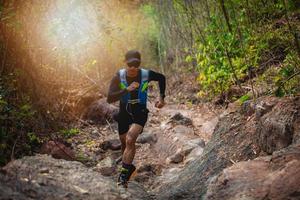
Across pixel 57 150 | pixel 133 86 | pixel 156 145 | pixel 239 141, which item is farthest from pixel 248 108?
pixel 57 150

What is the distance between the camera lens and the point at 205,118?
9.17 m

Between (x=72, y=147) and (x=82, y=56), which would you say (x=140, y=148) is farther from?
(x=82, y=56)

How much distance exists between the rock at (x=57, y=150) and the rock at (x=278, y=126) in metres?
3.37

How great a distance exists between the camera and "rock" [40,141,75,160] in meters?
6.58

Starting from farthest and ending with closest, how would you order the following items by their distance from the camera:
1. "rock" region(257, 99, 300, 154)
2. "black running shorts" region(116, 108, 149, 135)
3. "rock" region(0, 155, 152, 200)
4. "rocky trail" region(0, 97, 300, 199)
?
"black running shorts" region(116, 108, 149, 135), "rock" region(257, 99, 300, 154), "rock" region(0, 155, 152, 200), "rocky trail" region(0, 97, 300, 199)

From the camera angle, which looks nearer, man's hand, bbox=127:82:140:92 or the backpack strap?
man's hand, bbox=127:82:140:92

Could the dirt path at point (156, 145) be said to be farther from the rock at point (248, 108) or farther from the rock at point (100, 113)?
the rock at point (248, 108)

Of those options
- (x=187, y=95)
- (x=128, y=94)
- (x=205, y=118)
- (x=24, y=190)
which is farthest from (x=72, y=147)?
(x=187, y=95)

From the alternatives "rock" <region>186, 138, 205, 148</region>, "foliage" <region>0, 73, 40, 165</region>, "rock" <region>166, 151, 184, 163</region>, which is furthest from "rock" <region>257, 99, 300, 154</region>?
"foliage" <region>0, 73, 40, 165</region>

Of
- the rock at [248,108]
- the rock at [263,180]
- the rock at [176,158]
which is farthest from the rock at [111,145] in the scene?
the rock at [263,180]

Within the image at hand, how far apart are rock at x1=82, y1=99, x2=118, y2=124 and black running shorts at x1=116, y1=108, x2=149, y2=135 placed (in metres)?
3.66

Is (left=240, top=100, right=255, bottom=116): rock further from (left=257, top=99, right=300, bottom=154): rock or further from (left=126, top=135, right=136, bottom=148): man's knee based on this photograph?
(left=126, top=135, right=136, bottom=148): man's knee

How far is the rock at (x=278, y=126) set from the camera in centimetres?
418

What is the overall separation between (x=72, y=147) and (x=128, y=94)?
252 cm
